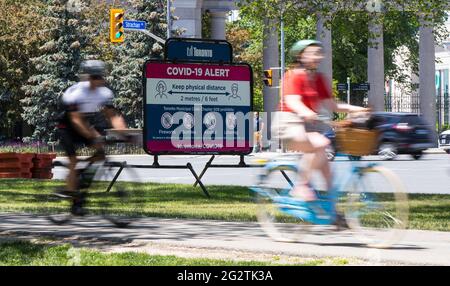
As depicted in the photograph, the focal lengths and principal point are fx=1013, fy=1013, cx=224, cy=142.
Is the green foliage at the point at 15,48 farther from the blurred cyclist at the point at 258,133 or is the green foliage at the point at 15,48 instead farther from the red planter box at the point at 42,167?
the red planter box at the point at 42,167

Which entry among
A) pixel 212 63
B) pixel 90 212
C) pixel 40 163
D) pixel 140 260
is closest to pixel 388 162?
pixel 40 163

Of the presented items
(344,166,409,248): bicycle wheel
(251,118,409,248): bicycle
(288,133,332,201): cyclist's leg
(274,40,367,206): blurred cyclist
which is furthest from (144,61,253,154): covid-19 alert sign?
(344,166,409,248): bicycle wheel

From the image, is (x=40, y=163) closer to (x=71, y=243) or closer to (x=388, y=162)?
(x=388, y=162)

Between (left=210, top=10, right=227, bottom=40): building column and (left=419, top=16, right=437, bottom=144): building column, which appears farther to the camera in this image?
(left=210, top=10, right=227, bottom=40): building column

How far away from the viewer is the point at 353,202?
9.19 metres

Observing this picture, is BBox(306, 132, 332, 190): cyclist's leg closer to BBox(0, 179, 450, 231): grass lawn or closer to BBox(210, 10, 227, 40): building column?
BBox(0, 179, 450, 231): grass lawn

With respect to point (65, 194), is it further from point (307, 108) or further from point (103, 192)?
point (307, 108)

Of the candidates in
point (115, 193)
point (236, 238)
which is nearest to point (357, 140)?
point (236, 238)

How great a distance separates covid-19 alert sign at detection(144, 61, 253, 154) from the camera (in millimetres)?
18375

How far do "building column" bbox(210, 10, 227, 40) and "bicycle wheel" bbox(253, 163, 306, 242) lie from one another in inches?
2056

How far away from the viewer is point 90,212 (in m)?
11.7

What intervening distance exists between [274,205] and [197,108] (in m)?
9.05

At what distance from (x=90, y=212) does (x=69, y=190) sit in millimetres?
628
